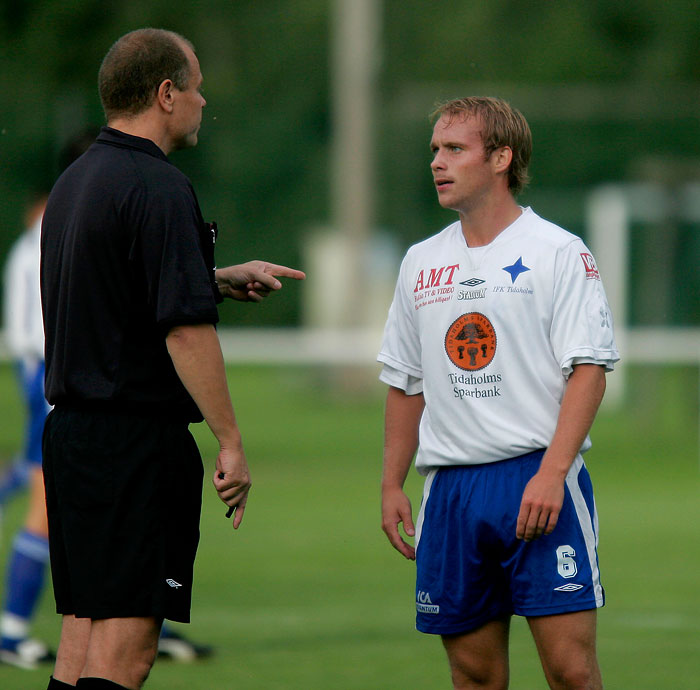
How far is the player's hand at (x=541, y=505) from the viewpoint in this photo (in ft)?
12.8

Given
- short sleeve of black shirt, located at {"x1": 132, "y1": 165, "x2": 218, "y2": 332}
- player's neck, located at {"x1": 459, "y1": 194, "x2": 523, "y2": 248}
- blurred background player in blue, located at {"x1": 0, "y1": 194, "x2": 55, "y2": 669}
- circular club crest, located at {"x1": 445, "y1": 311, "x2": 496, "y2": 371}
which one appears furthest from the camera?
blurred background player in blue, located at {"x1": 0, "y1": 194, "x2": 55, "y2": 669}

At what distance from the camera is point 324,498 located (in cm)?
1217

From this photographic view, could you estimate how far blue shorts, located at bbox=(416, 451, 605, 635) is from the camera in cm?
400

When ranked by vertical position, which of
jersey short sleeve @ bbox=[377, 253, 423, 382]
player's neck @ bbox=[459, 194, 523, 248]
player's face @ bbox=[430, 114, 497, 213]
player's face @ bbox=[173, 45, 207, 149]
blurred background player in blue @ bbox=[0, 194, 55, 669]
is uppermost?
player's face @ bbox=[173, 45, 207, 149]

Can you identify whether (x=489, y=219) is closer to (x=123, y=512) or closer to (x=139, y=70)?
(x=139, y=70)

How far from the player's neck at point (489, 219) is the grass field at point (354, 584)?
245 centimetres

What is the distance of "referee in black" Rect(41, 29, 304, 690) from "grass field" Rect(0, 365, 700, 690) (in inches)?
87.2

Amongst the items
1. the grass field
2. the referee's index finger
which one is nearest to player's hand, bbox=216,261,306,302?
the referee's index finger

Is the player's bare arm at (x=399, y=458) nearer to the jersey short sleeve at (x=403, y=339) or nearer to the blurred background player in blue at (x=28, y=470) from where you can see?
the jersey short sleeve at (x=403, y=339)

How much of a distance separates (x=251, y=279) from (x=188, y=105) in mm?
588

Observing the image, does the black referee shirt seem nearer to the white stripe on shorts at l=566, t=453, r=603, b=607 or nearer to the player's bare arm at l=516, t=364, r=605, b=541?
the player's bare arm at l=516, t=364, r=605, b=541

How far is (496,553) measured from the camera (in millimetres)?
4105

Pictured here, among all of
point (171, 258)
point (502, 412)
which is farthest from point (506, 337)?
point (171, 258)

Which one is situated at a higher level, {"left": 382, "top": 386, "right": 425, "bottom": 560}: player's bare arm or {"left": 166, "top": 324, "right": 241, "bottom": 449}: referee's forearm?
{"left": 166, "top": 324, "right": 241, "bottom": 449}: referee's forearm
